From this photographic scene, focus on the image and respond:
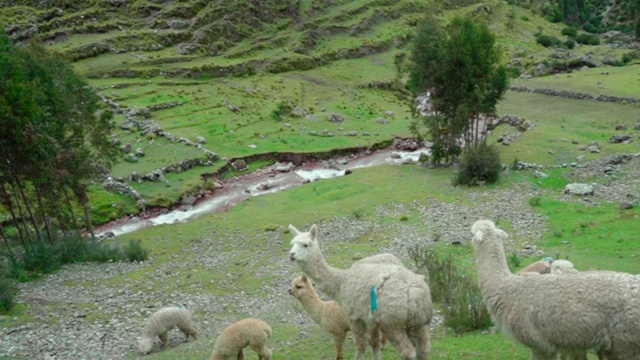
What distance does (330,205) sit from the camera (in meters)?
36.4

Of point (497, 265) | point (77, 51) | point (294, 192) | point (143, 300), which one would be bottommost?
point (294, 192)

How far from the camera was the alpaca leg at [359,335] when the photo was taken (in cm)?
1184

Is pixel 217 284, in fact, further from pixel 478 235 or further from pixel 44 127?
pixel 478 235

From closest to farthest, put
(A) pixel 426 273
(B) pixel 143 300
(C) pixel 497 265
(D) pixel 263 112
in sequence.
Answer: (C) pixel 497 265, (A) pixel 426 273, (B) pixel 143 300, (D) pixel 263 112

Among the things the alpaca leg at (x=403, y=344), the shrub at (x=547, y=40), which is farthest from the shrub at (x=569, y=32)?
the alpaca leg at (x=403, y=344)

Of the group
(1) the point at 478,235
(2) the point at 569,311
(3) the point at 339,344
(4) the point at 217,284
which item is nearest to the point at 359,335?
(3) the point at 339,344

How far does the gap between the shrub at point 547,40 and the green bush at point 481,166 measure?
77311mm

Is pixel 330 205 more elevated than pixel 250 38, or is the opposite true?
pixel 250 38

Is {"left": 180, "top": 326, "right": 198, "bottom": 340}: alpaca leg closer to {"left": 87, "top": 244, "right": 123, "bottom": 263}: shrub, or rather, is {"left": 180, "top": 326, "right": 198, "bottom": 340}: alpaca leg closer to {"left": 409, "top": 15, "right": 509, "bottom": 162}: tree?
{"left": 87, "top": 244, "right": 123, "bottom": 263}: shrub

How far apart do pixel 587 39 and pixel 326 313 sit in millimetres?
112071

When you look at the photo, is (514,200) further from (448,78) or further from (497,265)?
(497,265)

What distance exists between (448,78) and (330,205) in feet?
43.1

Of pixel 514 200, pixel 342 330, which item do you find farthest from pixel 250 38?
pixel 342 330

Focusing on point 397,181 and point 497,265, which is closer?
point 497,265
